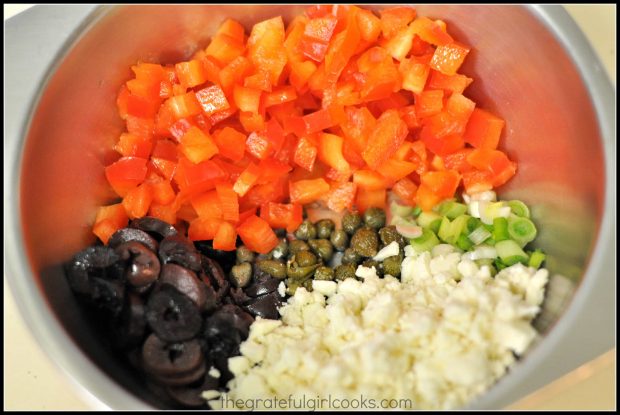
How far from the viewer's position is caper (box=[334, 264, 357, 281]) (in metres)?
2.39

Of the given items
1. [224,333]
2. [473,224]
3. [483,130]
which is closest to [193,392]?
[224,333]

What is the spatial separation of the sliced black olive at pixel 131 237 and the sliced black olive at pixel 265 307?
394mm

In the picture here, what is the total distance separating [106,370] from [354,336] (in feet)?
2.53

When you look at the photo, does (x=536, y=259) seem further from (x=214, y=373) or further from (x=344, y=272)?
(x=214, y=373)

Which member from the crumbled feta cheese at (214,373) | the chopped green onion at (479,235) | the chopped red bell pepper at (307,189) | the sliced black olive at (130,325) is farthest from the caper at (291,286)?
the chopped green onion at (479,235)

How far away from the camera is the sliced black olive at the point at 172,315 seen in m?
2.02

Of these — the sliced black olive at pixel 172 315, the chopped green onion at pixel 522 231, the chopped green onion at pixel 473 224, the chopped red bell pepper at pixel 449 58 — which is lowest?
the sliced black olive at pixel 172 315

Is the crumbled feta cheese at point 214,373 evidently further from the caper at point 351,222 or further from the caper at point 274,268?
the caper at point 351,222

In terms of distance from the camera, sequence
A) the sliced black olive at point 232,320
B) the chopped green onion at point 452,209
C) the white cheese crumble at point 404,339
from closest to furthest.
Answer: the white cheese crumble at point 404,339, the sliced black olive at point 232,320, the chopped green onion at point 452,209

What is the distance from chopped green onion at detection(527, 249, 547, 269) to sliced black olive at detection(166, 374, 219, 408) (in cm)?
113

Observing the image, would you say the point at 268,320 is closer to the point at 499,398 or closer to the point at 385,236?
the point at 385,236

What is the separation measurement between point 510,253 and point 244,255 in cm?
97

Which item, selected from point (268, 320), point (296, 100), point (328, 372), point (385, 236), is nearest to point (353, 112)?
point (296, 100)

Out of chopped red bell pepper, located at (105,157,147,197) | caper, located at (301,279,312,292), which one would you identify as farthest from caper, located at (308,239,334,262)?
chopped red bell pepper, located at (105,157,147,197)
